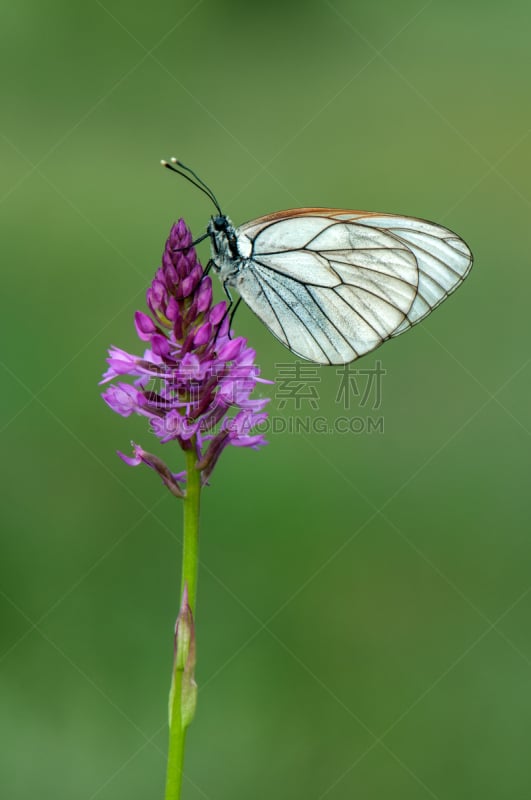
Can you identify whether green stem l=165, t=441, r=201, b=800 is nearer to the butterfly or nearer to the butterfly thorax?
the butterfly thorax

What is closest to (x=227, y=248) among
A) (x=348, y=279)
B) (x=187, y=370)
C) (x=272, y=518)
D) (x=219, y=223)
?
(x=219, y=223)

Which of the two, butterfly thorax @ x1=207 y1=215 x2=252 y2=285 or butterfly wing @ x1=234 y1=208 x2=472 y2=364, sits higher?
butterfly wing @ x1=234 y1=208 x2=472 y2=364

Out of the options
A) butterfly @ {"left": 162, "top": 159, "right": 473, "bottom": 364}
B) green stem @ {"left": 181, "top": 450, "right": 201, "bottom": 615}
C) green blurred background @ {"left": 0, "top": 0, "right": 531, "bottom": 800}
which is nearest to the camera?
green stem @ {"left": 181, "top": 450, "right": 201, "bottom": 615}

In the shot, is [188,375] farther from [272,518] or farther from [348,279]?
[272,518]

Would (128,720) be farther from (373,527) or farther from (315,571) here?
(373,527)

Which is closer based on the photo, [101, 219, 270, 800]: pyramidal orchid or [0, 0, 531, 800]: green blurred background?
[101, 219, 270, 800]: pyramidal orchid

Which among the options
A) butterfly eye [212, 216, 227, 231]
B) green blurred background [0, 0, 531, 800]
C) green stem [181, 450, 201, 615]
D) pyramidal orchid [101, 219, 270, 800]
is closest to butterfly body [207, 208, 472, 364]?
butterfly eye [212, 216, 227, 231]

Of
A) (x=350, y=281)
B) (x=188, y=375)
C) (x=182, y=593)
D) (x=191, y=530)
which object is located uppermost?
(x=350, y=281)

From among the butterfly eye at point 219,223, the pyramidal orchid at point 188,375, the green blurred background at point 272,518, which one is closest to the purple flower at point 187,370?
the pyramidal orchid at point 188,375
